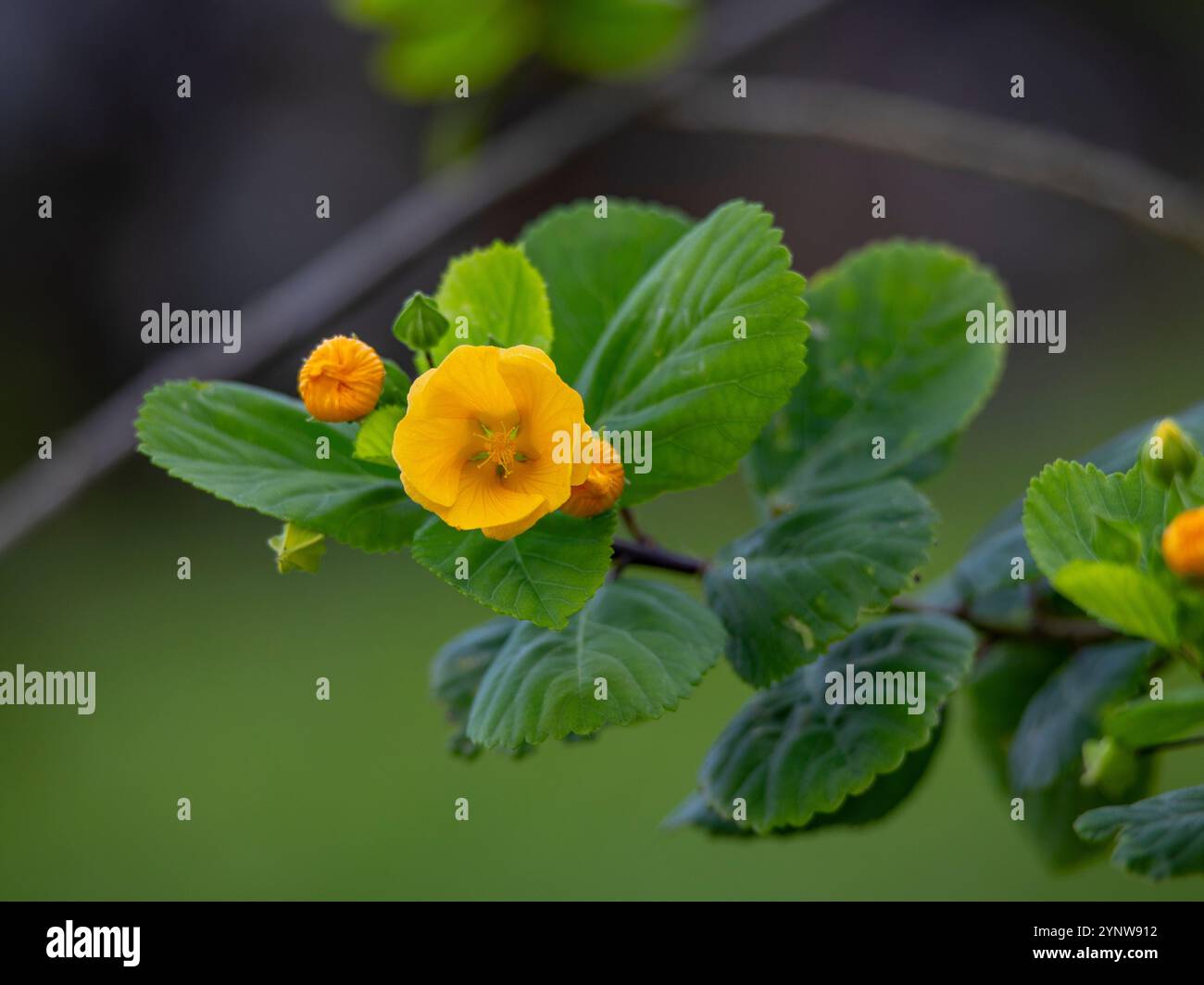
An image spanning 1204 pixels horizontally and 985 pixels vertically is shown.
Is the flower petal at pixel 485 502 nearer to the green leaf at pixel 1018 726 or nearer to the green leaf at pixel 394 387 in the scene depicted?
the green leaf at pixel 394 387

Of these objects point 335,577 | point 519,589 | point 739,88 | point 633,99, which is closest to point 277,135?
point 335,577

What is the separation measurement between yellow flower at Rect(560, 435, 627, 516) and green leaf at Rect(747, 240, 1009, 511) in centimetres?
25

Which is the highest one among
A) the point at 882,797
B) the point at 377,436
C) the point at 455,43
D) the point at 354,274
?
the point at 455,43

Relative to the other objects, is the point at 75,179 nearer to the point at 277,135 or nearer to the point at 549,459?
the point at 277,135

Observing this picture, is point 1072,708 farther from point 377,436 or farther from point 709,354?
point 377,436

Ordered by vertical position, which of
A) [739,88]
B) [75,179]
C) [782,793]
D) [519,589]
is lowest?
[782,793]

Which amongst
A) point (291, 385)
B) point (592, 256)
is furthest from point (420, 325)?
point (291, 385)

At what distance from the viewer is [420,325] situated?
1.91 feet

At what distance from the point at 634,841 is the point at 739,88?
4.62ft

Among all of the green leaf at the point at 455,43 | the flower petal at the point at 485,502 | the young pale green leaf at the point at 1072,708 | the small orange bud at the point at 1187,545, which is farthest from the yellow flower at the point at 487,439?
the green leaf at the point at 455,43

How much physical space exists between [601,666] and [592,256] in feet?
0.90

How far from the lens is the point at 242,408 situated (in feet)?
2.08

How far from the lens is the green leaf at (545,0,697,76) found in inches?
55.3

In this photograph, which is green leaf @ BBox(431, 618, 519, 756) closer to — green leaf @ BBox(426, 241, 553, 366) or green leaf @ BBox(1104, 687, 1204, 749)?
green leaf @ BBox(426, 241, 553, 366)
